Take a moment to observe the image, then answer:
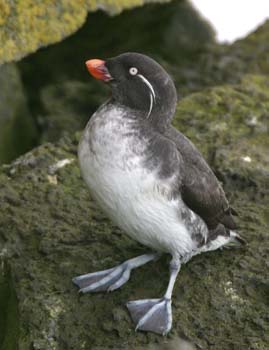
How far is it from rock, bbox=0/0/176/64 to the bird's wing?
4.32ft

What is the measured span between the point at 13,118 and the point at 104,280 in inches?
91.2

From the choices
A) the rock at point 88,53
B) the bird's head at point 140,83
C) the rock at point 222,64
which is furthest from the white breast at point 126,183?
the rock at point 222,64

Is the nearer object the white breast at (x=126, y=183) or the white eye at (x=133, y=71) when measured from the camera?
the white breast at (x=126, y=183)

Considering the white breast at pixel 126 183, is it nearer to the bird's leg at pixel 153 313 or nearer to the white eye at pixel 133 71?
the white eye at pixel 133 71

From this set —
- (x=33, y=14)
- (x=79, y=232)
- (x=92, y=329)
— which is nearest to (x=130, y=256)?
(x=79, y=232)

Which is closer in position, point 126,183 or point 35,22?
point 126,183

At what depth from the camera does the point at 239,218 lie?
5363 millimetres

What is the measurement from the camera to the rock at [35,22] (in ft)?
17.8

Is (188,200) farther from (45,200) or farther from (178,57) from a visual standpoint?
(178,57)

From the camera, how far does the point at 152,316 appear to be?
4.35 m

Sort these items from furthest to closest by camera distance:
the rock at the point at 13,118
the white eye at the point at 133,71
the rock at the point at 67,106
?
the rock at the point at 67,106 < the rock at the point at 13,118 < the white eye at the point at 133,71

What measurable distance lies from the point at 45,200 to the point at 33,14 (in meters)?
1.20

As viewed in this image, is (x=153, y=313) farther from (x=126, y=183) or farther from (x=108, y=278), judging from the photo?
(x=126, y=183)

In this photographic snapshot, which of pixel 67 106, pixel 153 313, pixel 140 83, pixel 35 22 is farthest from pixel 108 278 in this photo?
pixel 67 106
